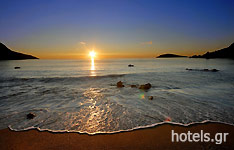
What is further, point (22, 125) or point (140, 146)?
point (22, 125)

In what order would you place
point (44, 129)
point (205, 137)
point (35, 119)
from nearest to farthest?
point (205, 137) < point (44, 129) < point (35, 119)

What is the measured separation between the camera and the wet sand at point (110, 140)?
13.8 ft

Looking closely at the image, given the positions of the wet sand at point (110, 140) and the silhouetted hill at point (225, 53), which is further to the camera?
the silhouetted hill at point (225, 53)

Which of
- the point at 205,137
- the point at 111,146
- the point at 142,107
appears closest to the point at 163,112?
the point at 142,107

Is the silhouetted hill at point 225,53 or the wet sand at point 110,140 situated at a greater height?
the silhouetted hill at point 225,53

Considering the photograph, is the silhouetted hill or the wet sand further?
the silhouetted hill

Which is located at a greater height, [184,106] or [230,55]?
[230,55]

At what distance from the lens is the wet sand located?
419 centimetres

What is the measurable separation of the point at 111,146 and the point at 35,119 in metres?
4.57

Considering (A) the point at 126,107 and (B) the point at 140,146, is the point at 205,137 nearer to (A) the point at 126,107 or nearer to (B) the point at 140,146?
(B) the point at 140,146

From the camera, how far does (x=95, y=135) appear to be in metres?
4.89

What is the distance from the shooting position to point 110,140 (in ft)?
15.0

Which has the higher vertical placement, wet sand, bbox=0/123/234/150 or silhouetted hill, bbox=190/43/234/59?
Answer: silhouetted hill, bbox=190/43/234/59

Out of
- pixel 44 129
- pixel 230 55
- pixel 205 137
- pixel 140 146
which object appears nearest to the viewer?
pixel 140 146
